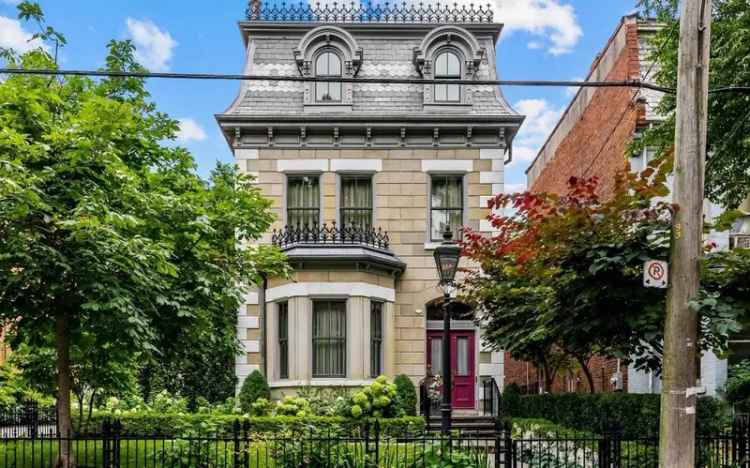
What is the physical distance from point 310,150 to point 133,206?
11.9m

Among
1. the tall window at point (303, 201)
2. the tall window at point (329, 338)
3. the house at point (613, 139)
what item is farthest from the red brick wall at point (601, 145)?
the tall window at point (329, 338)

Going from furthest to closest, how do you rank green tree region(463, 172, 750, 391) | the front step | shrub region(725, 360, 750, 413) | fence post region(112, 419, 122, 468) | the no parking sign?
the front step, shrub region(725, 360, 750, 413), fence post region(112, 419, 122, 468), green tree region(463, 172, 750, 391), the no parking sign

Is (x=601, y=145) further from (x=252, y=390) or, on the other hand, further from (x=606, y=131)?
(x=252, y=390)

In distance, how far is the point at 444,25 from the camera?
2438 centimetres

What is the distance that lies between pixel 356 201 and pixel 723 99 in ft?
36.1

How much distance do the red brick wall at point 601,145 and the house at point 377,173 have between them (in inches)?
119

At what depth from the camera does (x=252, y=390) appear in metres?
22.0

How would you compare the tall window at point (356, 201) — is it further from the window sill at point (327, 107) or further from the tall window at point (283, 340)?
the tall window at point (283, 340)

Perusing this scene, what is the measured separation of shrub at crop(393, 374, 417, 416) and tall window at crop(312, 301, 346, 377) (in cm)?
158

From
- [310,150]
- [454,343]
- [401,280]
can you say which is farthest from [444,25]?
[454,343]

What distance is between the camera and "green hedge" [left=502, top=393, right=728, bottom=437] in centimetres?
1240

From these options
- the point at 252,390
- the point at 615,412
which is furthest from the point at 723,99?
the point at 252,390

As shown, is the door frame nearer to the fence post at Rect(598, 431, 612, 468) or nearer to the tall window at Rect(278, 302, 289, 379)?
the tall window at Rect(278, 302, 289, 379)

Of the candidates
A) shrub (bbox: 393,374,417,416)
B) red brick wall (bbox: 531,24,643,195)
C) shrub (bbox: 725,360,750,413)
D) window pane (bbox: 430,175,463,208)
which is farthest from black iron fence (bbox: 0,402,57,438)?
shrub (bbox: 725,360,750,413)
